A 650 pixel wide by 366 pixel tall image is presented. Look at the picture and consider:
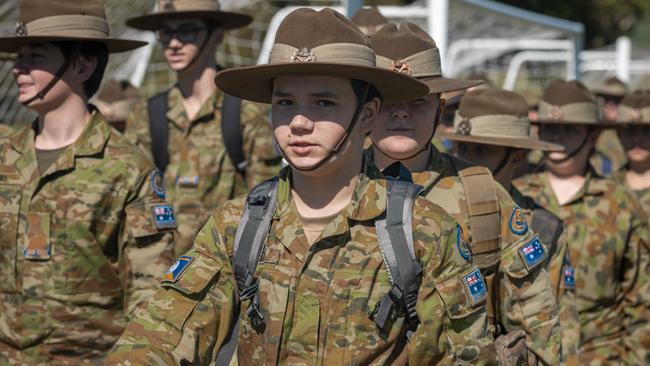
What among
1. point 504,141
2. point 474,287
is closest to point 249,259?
point 474,287

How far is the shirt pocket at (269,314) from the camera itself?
438cm

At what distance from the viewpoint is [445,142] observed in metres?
10.6

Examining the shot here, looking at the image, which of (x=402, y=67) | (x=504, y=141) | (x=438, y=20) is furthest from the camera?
(x=438, y=20)

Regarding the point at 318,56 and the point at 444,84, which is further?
the point at 444,84

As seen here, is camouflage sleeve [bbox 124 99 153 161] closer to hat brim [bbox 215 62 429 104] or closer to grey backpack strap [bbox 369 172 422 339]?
hat brim [bbox 215 62 429 104]

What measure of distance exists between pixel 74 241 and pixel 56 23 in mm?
1146

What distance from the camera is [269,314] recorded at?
14.4 feet

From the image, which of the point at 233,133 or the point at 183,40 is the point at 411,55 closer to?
the point at 233,133

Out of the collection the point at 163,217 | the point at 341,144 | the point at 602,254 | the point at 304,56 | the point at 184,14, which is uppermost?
the point at 304,56

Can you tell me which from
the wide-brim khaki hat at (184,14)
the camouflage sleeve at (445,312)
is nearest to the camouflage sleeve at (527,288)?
the camouflage sleeve at (445,312)

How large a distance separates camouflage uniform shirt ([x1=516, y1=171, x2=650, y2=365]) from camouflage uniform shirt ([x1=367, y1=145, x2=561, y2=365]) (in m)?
2.26

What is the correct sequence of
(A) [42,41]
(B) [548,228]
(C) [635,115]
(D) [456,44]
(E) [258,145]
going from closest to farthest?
(A) [42,41] < (B) [548,228] < (E) [258,145] < (C) [635,115] < (D) [456,44]

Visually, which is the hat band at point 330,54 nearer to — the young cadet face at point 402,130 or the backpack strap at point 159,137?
the young cadet face at point 402,130

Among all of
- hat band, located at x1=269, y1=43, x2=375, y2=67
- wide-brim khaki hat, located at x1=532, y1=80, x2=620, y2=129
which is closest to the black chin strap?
hat band, located at x1=269, y1=43, x2=375, y2=67
